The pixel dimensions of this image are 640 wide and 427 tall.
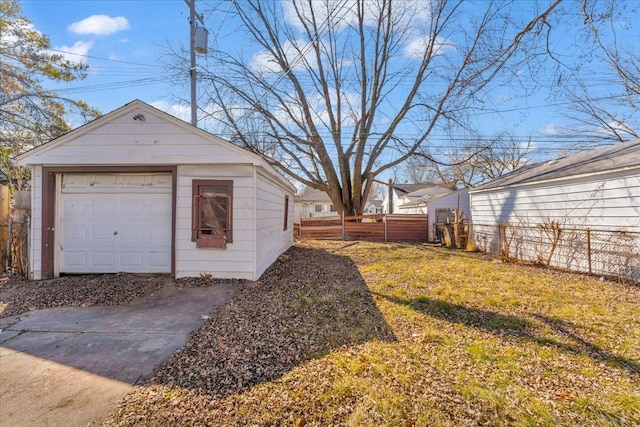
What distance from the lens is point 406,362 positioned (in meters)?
2.89

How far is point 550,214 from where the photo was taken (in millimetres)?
8477

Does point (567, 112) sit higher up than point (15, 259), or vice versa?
point (567, 112)

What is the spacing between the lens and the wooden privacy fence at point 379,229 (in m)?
15.7

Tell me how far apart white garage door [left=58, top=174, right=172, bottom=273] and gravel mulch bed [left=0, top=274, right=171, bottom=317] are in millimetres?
305

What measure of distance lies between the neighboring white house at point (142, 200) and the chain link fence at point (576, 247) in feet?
24.9

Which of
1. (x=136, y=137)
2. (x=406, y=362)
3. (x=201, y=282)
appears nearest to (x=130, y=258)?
(x=201, y=282)

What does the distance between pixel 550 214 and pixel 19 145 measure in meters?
19.8

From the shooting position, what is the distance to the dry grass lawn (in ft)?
7.13

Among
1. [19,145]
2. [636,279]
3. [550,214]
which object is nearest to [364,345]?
[636,279]

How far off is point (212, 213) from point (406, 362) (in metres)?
4.44

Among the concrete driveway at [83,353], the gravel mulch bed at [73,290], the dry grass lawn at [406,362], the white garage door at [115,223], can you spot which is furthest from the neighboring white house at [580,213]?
the gravel mulch bed at [73,290]

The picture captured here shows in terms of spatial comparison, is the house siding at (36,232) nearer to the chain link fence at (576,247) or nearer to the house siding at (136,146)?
the house siding at (136,146)

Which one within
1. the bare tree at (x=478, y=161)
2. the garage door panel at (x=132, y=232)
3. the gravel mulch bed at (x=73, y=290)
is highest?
the bare tree at (x=478, y=161)

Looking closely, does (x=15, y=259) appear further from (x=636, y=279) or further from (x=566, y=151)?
(x=566, y=151)
